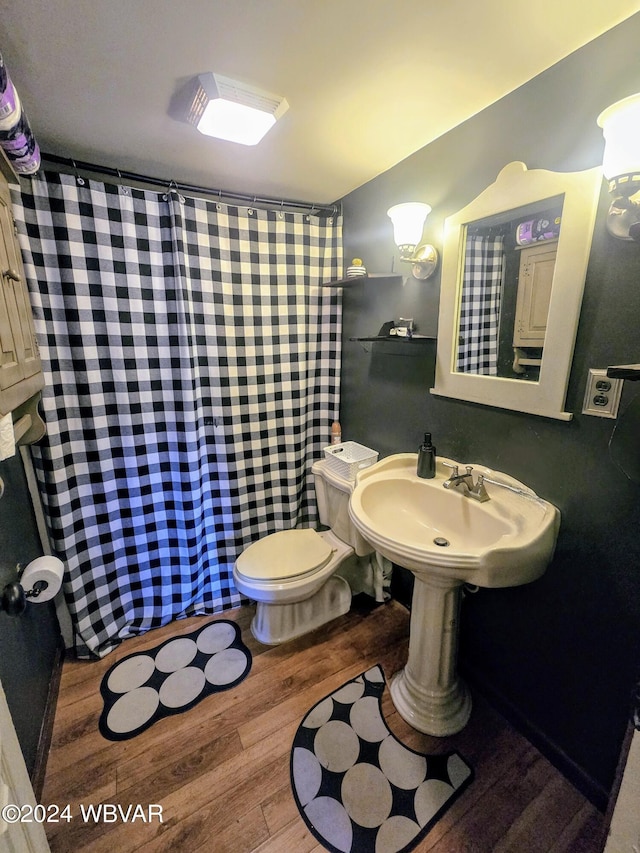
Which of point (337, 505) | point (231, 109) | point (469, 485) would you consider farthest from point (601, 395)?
point (231, 109)

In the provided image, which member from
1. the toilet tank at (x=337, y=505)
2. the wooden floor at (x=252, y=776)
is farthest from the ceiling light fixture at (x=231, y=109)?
the wooden floor at (x=252, y=776)

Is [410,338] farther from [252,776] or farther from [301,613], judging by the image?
[252,776]

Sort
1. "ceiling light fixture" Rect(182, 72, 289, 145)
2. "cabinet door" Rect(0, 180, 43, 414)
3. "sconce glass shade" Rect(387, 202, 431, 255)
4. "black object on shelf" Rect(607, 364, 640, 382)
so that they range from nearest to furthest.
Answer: "black object on shelf" Rect(607, 364, 640, 382), "cabinet door" Rect(0, 180, 43, 414), "ceiling light fixture" Rect(182, 72, 289, 145), "sconce glass shade" Rect(387, 202, 431, 255)

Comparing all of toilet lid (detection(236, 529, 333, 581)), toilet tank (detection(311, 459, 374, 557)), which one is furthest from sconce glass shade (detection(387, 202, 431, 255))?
toilet lid (detection(236, 529, 333, 581))

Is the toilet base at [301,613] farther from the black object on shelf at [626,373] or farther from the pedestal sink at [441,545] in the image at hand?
the black object on shelf at [626,373]

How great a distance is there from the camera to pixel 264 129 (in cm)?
116

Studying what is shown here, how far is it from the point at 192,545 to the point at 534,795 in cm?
162

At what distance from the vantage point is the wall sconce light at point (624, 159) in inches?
29.9

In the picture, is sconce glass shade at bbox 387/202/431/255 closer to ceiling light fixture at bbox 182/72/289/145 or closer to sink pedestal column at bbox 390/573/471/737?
ceiling light fixture at bbox 182/72/289/145

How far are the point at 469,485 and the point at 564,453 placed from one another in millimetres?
312

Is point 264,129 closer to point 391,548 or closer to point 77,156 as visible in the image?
point 77,156

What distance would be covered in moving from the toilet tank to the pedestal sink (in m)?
0.31

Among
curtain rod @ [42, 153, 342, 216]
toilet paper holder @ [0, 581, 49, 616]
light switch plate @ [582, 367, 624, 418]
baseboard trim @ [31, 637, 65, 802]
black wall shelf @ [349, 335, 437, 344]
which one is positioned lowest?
baseboard trim @ [31, 637, 65, 802]

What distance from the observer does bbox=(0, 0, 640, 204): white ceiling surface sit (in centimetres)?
80
